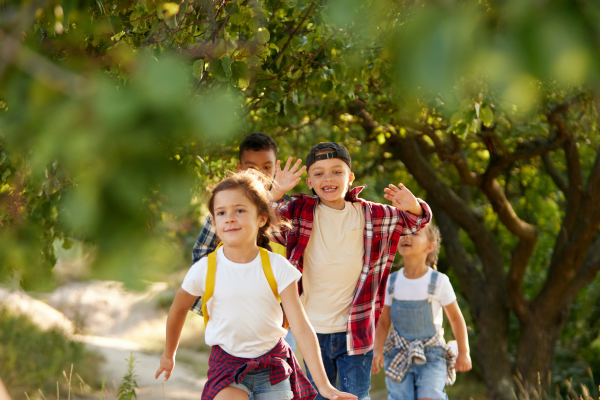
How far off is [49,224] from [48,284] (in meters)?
1.44

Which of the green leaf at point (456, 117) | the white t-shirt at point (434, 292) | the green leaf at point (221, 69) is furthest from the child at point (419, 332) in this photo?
the green leaf at point (221, 69)

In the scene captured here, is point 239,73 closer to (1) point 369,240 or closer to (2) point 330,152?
(2) point 330,152

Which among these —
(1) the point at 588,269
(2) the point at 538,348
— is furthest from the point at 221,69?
(2) the point at 538,348

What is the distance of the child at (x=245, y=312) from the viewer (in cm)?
235

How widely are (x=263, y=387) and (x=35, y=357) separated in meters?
4.94

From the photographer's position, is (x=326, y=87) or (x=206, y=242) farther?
(x=326, y=87)

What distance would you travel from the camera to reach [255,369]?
2373 mm

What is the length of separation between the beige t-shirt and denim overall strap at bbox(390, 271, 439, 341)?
64 cm

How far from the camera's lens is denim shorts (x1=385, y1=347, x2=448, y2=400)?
131 inches

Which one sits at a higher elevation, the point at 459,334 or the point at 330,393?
the point at 459,334

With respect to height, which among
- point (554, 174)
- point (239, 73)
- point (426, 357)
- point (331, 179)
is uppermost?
point (554, 174)

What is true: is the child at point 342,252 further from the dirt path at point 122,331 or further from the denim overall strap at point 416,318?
the dirt path at point 122,331

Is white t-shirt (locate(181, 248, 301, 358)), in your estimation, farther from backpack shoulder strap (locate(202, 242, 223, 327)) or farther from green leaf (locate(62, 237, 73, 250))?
green leaf (locate(62, 237, 73, 250))

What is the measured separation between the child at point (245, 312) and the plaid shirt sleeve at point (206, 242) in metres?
0.31
